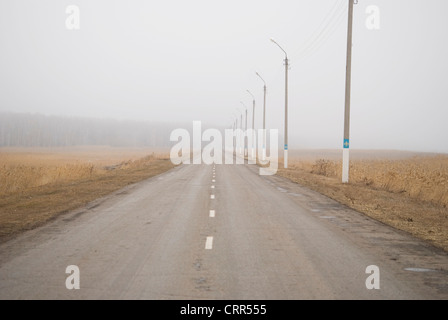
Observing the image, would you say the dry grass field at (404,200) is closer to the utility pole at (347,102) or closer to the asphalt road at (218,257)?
the asphalt road at (218,257)

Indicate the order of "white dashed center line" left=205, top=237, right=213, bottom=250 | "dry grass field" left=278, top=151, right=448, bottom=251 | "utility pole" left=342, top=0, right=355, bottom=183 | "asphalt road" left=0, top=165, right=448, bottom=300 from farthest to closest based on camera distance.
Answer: "utility pole" left=342, top=0, right=355, bottom=183 < "dry grass field" left=278, top=151, right=448, bottom=251 < "white dashed center line" left=205, top=237, right=213, bottom=250 < "asphalt road" left=0, top=165, right=448, bottom=300

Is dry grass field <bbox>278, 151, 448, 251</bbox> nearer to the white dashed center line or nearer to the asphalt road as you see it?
the asphalt road

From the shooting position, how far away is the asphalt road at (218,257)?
6.02m

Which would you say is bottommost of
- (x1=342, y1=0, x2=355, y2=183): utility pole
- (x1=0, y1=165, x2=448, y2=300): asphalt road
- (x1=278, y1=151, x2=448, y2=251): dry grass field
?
(x1=278, y1=151, x2=448, y2=251): dry grass field

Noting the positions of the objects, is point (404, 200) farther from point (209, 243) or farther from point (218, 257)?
point (218, 257)

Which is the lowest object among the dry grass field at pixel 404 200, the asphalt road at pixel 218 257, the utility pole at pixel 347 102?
the dry grass field at pixel 404 200

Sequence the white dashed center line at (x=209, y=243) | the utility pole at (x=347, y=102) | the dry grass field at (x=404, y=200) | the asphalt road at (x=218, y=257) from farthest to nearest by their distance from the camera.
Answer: the utility pole at (x=347, y=102) < the dry grass field at (x=404, y=200) < the white dashed center line at (x=209, y=243) < the asphalt road at (x=218, y=257)

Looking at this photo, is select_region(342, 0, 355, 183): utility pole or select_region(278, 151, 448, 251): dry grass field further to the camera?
select_region(342, 0, 355, 183): utility pole

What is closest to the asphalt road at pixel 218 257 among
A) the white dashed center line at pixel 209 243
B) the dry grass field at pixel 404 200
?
the white dashed center line at pixel 209 243

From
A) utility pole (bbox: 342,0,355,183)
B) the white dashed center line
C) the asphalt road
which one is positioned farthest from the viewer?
utility pole (bbox: 342,0,355,183)

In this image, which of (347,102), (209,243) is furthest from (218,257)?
(347,102)

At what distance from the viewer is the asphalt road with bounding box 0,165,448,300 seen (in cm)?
602

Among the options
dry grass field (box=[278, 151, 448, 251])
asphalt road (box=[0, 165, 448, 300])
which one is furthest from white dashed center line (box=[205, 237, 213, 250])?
dry grass field (box=[278, 151, 448, 251])

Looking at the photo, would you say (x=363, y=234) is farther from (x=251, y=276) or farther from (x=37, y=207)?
(x=37, y=207)
